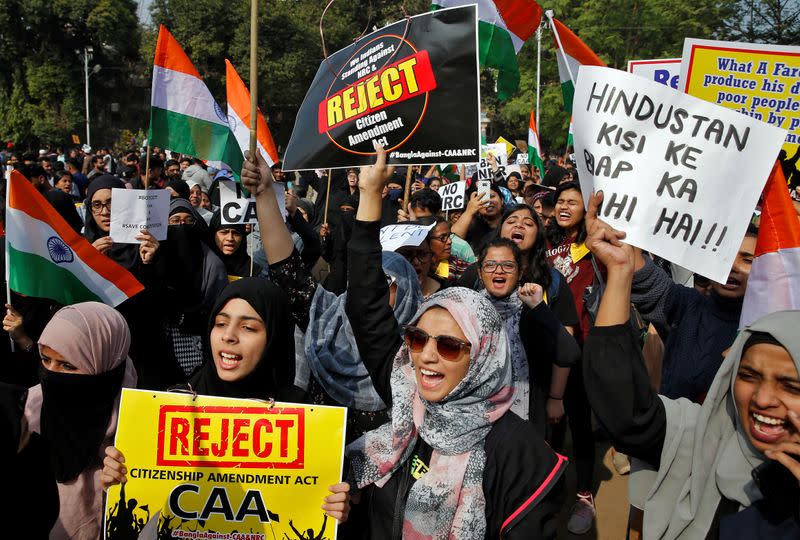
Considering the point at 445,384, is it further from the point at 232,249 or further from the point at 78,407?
the point at 232,249

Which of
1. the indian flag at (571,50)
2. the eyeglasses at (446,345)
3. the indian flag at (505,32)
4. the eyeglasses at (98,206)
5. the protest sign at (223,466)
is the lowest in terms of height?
the protest sign at (223,466)

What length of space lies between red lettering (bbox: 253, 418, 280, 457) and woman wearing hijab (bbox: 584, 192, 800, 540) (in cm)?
104

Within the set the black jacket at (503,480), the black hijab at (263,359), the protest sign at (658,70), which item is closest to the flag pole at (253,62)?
the black hijab at (263,359)

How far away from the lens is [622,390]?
193 centimetres

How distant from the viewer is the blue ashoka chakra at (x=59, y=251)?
3656mm

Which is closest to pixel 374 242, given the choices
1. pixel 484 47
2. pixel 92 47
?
pixel 484 47

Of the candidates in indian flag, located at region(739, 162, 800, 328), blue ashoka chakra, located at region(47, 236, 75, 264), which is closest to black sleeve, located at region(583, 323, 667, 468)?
indian flag, located at region(739, 162, 800, 328)

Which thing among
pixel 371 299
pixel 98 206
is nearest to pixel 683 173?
pixel 371 299

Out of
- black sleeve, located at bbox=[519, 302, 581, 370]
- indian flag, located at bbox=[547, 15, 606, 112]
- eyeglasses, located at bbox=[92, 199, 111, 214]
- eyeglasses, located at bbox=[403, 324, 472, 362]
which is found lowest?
black sleeve, located at bbox=[519, 302, 581, 370]

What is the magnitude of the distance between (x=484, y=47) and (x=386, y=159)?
4251mm

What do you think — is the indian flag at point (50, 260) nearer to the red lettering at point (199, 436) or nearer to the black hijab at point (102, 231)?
the black hijab at point (102, 231)

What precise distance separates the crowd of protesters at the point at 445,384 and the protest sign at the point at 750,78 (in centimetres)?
36

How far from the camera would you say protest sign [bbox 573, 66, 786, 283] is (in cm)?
237

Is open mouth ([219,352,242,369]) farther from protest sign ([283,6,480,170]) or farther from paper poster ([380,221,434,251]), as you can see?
paper poster ([380,221,434,251])
